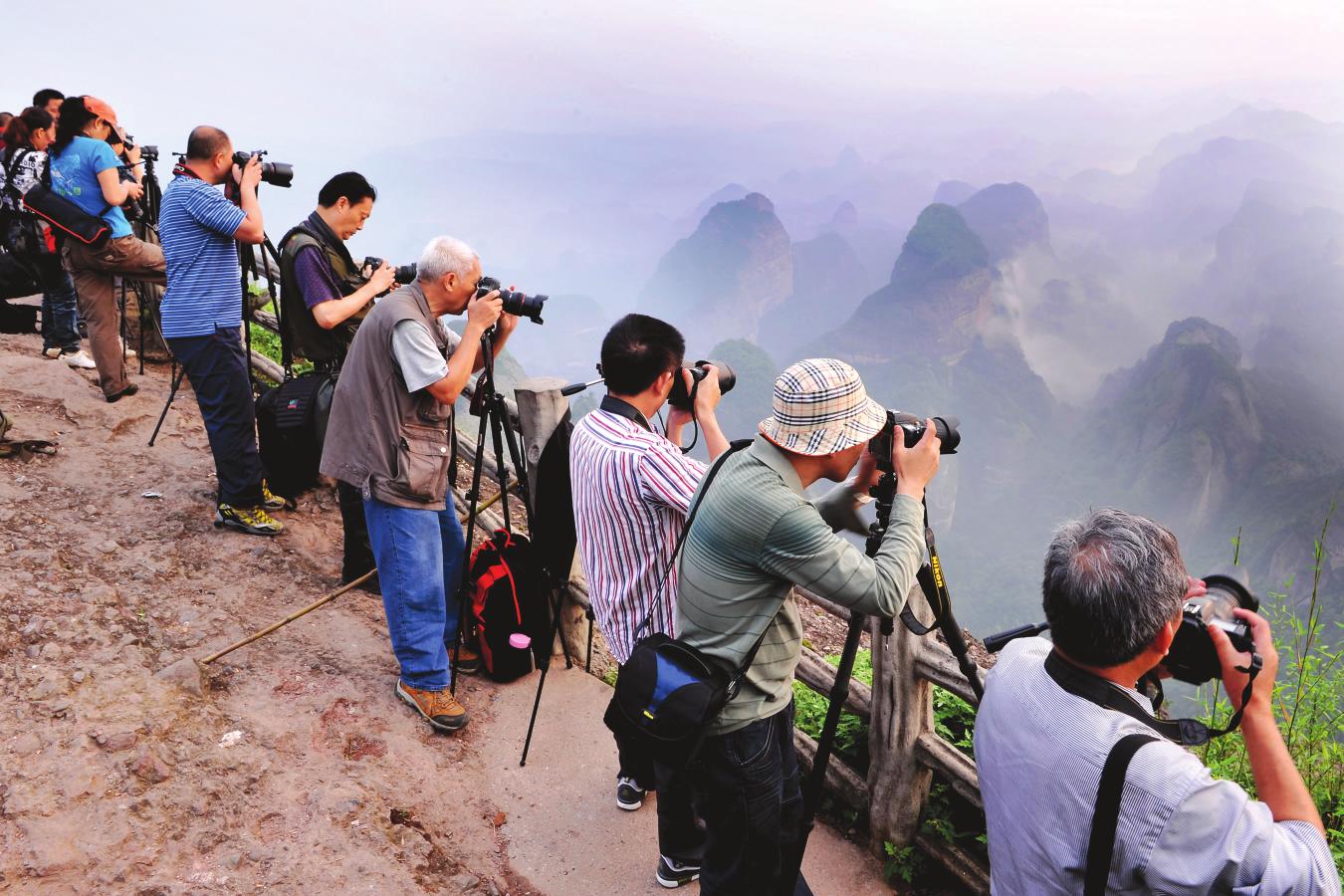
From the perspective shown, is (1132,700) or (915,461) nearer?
(1132,700)

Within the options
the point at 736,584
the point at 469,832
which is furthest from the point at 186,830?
the point at 736,584

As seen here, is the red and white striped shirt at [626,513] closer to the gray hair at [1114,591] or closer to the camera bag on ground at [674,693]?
the camera bag on ground at [674,693]

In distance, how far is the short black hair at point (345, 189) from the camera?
3.48 m

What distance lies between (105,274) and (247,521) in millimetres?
1955

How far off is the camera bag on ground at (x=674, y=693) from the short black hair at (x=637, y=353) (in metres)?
0.40

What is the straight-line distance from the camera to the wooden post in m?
2.59

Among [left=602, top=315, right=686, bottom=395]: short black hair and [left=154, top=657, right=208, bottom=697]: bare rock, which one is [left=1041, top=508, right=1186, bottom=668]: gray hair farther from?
[left=154, top=657, right=208, bottom=697]: bare rock

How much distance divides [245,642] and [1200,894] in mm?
3215

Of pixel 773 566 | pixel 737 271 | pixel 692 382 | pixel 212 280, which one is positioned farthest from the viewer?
pixel 737 271

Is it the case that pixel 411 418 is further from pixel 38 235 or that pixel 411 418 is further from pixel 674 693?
pixel 38 235

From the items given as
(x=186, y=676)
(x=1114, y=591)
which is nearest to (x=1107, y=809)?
(x=1114, y=591)

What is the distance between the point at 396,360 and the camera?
2.76 meters

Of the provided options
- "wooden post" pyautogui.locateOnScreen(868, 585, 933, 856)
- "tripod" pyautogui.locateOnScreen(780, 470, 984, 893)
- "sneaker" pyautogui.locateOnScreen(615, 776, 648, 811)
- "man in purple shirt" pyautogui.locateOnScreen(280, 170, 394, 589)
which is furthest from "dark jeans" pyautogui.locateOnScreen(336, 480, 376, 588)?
"tripod" pyautogui.locateOnScreen(780, 470, 984, 893)

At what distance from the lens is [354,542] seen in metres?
3.86
